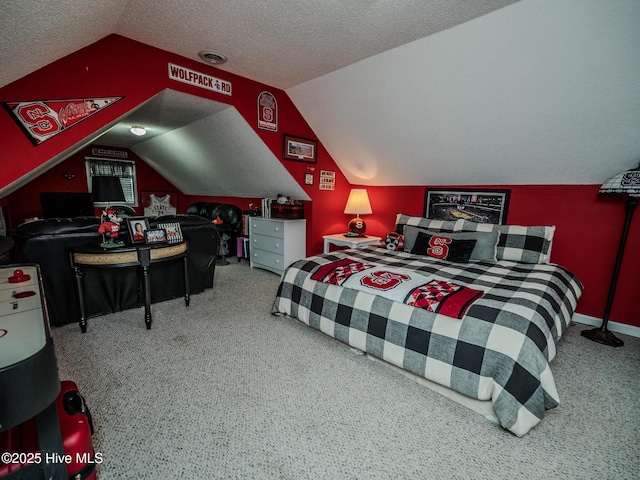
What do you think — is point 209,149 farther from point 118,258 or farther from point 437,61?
point 437,61

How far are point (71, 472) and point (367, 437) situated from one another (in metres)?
1.21

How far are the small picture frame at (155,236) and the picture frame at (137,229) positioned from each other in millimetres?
41

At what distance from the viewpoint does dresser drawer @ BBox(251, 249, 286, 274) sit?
4109 millimetres

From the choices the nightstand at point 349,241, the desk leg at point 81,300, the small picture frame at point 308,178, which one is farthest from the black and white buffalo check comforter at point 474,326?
the small picture frame at point 308,178

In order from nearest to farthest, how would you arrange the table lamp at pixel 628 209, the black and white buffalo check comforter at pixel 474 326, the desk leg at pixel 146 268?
the black and white buffalo check comforter at pixel 474 326 → the table lamp at pixel 628 209 → the desk leg at pixel 146 268

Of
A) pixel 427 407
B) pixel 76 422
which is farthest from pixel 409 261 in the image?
pixel 76 422

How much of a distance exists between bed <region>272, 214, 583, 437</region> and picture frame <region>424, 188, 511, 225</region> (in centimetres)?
46

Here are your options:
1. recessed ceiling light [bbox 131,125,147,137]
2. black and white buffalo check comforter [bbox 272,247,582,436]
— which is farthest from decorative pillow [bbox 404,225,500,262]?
recessed ceiling light [bbox 131,125,147,137]

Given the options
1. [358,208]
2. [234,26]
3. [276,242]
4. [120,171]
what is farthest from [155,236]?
[120,171]

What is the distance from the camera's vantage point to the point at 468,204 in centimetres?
352

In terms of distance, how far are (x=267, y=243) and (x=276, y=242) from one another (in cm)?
23

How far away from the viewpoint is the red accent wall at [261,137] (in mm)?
2105

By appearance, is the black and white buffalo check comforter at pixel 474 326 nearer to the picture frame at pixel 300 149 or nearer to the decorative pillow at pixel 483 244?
the decorative pillow at pixel 483 244

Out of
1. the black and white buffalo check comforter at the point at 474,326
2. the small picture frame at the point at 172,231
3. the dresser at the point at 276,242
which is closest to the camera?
the black and white buffalo check comforter at the point at 474,326
